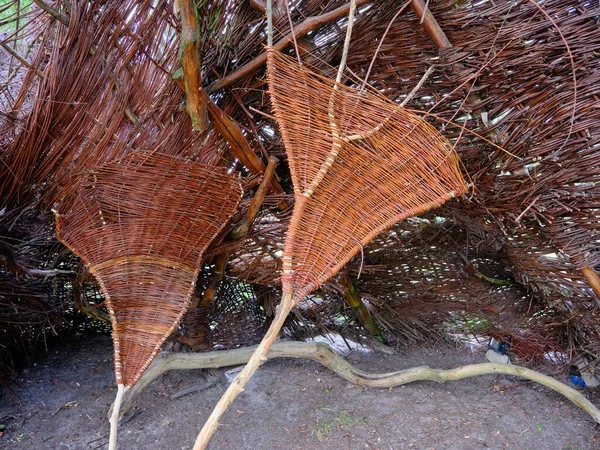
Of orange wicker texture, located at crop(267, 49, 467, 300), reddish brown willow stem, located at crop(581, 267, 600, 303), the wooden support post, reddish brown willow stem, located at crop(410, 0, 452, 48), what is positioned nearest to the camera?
orange wicker texture, located at crop(267, 49, 467, 300)

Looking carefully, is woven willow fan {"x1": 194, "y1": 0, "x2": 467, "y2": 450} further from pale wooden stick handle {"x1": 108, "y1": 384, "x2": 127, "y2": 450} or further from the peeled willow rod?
pale wooden stick handle {"x1": 108, "y1": 384, "x2": 127, "y2": 450}

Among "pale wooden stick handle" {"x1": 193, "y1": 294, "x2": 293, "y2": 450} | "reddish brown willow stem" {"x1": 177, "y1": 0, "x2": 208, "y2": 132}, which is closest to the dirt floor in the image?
"pale wooden stick handle" {"x1": 193, "y1": 294, "x2": 293, "y2": 450}

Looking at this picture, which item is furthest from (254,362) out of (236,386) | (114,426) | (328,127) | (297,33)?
(297,33)

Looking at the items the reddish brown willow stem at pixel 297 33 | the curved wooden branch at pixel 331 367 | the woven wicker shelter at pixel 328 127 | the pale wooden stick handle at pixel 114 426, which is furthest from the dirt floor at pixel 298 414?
the reddish brown willow stem at pixel 297 33

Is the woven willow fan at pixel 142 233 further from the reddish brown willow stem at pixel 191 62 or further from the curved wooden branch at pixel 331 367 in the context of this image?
the curved wooden branch at pixel 331 367

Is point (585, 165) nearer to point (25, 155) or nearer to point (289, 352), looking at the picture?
point (289, 352)

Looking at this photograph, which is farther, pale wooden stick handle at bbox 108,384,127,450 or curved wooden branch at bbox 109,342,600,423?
curved wooden branch at bbox 109,342,600,423

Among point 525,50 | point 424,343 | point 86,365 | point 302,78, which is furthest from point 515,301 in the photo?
point 86,365
